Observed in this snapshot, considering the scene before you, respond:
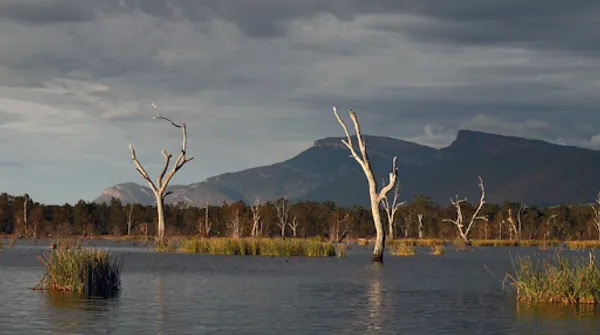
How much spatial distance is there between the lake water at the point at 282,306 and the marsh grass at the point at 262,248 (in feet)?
49.9

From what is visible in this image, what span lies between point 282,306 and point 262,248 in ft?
110

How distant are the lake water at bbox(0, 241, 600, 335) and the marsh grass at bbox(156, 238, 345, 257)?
15200mm

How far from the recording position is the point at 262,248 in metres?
61.2

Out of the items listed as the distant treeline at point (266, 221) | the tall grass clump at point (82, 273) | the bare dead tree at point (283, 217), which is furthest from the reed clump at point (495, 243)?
the tall grass clump at point (82, 273)

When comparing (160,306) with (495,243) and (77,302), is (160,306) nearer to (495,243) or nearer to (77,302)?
(77,302)

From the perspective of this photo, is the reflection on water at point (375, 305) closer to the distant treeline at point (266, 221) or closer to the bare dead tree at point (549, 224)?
the distant treeline at point (266, 221)

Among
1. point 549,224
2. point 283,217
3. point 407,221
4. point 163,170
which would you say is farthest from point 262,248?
point 549,224

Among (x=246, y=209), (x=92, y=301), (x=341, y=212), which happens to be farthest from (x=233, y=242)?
(x=341, y=212)

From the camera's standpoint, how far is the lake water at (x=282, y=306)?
891 inches

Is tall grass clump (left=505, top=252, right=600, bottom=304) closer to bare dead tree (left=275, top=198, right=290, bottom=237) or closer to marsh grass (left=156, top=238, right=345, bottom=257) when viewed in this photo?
marsh grass (left=156, top=238, right=345, bottom=257)

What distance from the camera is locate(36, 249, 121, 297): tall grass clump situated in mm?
28797

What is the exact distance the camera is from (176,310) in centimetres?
2586

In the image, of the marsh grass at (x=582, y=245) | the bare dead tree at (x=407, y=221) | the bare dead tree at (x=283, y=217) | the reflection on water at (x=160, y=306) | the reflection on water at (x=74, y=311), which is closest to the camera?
the reflection on water at (x=74, y=311)

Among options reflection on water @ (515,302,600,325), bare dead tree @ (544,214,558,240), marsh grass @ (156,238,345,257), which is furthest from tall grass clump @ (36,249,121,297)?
bare dead tree @ (544,214,558,240)
